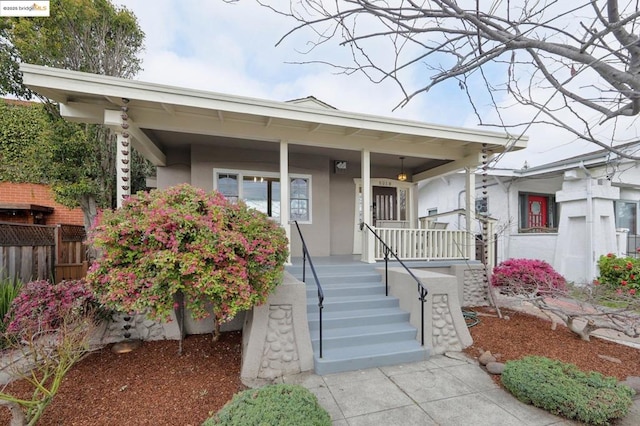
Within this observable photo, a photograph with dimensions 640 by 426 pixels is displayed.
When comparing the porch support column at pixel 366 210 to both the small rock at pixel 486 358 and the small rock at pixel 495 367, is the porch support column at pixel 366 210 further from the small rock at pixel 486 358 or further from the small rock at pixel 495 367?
the small rock at pixel 495 367

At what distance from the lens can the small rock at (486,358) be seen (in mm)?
3591

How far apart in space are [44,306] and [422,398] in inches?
177

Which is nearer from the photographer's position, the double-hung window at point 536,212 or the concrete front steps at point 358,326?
the concrete front steps at point 358,326

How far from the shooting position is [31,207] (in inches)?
308

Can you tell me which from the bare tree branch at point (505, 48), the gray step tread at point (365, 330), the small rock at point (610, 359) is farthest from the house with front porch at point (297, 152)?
the small rock at point (610, 359)

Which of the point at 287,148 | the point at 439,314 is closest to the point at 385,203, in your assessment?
the point at 287,148

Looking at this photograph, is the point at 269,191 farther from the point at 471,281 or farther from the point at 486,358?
the point at 486,358

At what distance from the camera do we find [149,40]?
822 cm

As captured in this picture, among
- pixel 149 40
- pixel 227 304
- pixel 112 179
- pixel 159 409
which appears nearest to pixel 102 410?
pixel 159 409

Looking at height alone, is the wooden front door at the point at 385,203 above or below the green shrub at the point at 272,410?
above

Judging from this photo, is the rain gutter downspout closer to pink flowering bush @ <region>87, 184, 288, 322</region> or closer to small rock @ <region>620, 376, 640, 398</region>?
small rock @ <region>620, 376, 640, 398</region>

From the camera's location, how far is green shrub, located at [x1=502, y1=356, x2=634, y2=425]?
2.49 metres

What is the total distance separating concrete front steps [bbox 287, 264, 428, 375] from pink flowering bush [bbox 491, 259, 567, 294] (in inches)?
112

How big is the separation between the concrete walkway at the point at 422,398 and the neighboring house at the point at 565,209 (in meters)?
3.67
